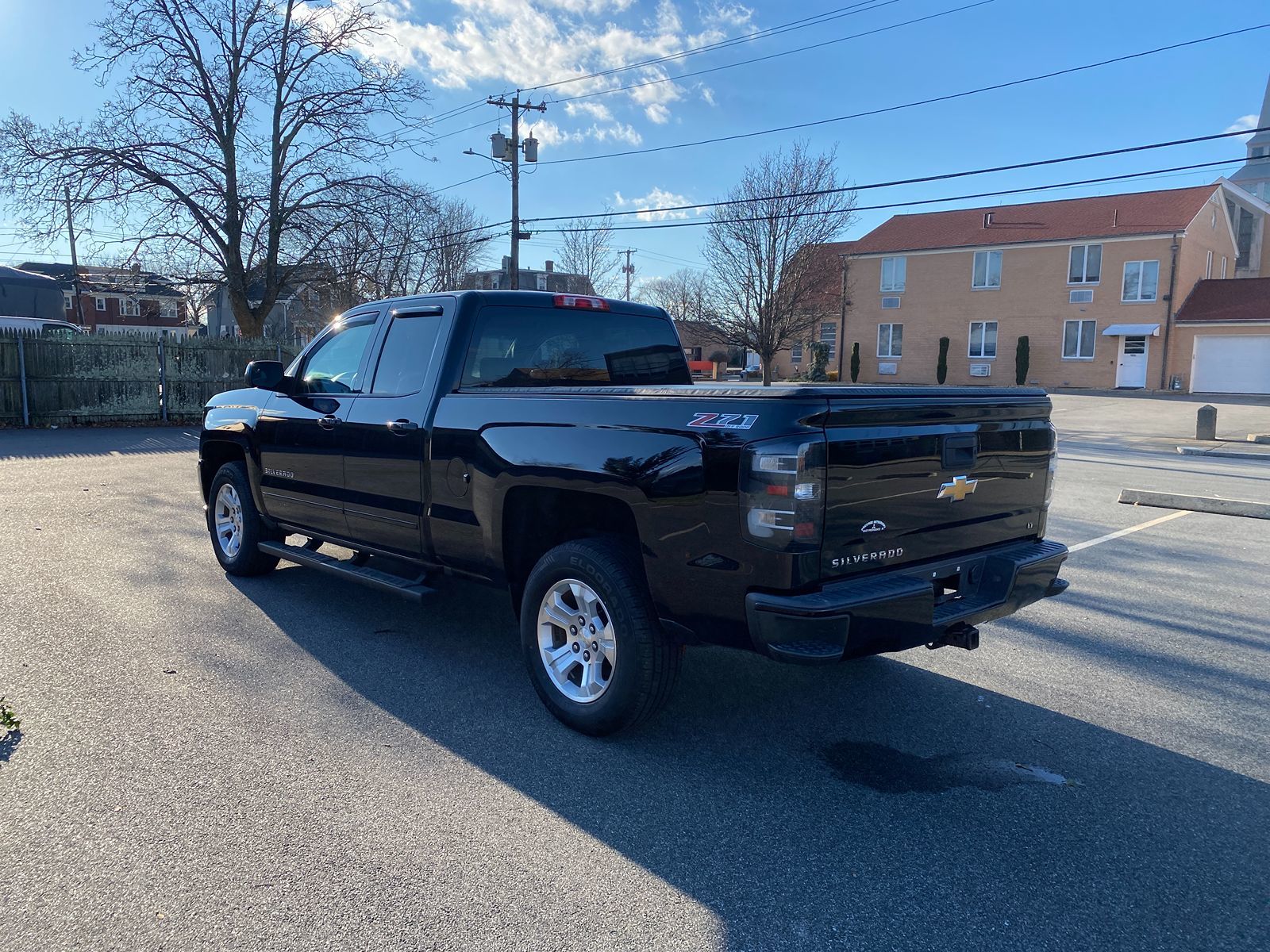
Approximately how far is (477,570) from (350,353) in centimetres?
190

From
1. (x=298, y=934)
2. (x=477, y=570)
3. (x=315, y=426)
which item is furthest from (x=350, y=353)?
(x=298, y=934)

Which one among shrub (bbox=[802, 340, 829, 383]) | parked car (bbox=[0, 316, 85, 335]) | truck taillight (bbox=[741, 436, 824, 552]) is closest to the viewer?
truck taillight (bbox=[741, 436, 824, 552])

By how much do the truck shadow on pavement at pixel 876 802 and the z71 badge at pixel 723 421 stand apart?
1.44m

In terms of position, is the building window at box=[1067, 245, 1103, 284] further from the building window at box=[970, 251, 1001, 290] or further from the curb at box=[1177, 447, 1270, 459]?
the curb at box=[1177, 447, 1270, 459]

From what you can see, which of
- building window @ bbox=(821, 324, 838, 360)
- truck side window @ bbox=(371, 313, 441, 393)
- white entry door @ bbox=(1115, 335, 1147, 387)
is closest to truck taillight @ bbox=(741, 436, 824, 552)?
truck side window @ bbox=(371, 313, 441, 393)

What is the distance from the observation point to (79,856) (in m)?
2.93

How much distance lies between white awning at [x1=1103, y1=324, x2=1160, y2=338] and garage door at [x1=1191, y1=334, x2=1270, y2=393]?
1.70 m

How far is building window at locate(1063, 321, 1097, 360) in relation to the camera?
38.7 meters

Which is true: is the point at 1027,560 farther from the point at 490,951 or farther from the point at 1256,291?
the point at 1256,291

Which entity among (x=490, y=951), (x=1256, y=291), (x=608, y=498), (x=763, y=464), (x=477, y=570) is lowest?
(x=490, y=951)

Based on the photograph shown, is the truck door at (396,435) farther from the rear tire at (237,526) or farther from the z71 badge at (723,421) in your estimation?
the z71 badge at (723,421)

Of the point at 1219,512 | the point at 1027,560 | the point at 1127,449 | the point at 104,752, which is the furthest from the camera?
the point at 1127,449

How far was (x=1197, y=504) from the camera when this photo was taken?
10.1 metres

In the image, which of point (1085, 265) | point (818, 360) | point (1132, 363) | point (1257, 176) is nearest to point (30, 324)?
point (818, 360)
